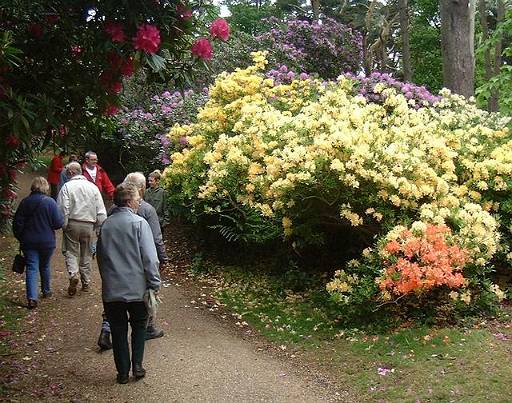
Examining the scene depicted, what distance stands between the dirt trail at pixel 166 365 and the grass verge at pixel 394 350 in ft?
0.81

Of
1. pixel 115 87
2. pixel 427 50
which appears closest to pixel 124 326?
pixel 115 87

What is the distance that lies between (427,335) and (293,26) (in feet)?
40.1

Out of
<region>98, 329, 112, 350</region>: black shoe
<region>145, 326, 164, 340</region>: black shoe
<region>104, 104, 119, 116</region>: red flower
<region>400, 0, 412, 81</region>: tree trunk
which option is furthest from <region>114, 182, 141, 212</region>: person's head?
<region>400, 0, 412, 81</region>: tree trunk

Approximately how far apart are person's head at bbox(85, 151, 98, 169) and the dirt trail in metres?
2.60

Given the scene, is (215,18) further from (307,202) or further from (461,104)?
(461,104)

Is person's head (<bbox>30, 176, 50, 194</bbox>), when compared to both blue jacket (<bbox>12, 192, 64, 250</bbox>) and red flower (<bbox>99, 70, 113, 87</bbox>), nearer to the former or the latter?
blue jacket (<bbox>12, 192, 64, 250</bbox>)

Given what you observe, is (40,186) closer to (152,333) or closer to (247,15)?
(152,333)

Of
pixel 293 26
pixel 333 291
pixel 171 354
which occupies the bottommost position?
pixel 171 354

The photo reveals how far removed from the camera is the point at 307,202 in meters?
6.58

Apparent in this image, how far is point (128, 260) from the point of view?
4.63m

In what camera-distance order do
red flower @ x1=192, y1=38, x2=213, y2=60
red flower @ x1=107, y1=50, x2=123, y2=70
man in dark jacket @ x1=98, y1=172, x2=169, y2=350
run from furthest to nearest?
1. man in dark jacket @ x1=98, y1=172, x2=169, y2=350
2. red flower @ x1=192, y1=38, x2=213, y2=60
3. red flower @ x1=107, y1=50, x2=123, y2=70

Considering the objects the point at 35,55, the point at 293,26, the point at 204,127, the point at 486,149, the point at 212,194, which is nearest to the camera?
the point at 35,55

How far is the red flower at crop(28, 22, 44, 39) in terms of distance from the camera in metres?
4.03

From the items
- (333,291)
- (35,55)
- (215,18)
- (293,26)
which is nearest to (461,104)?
(333,291)
